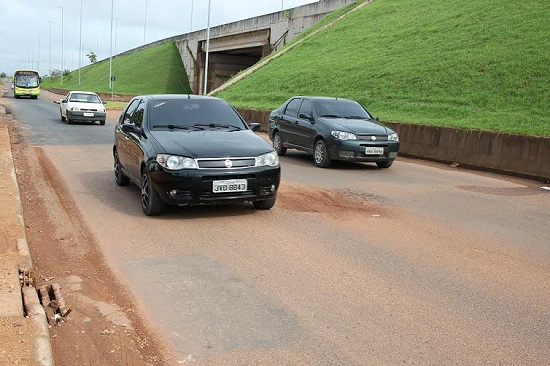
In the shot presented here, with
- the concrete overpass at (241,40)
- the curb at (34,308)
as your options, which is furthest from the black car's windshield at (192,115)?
the concrete overpass at (241,40)

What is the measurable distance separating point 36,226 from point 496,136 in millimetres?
10848

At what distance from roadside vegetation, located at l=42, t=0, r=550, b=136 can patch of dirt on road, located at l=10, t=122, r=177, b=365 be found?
1099 cm

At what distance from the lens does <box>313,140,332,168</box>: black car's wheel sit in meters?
12.7

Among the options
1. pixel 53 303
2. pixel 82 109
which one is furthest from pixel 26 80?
pixel 53 303

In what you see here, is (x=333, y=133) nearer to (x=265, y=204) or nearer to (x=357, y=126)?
(x=357, y=126)

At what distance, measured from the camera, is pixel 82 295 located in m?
4.58

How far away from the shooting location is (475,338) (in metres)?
3.92

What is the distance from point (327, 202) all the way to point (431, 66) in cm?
1640

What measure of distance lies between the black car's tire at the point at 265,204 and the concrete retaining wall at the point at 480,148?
286 inches

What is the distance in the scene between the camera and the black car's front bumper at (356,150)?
482 inches

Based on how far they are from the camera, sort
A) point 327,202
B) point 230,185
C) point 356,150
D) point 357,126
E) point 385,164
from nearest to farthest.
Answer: point 230,185 < point 327,202 < point 356,150 < point 357,126 < point 385,164

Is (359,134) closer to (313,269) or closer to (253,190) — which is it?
(253,190)

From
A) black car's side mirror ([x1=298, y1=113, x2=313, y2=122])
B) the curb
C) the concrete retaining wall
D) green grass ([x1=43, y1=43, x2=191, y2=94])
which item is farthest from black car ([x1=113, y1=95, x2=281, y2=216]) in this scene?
green grass ([x1=43, y1=43, x2=191, y2=94])

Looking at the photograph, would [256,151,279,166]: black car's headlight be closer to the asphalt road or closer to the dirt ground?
the asphalt road
